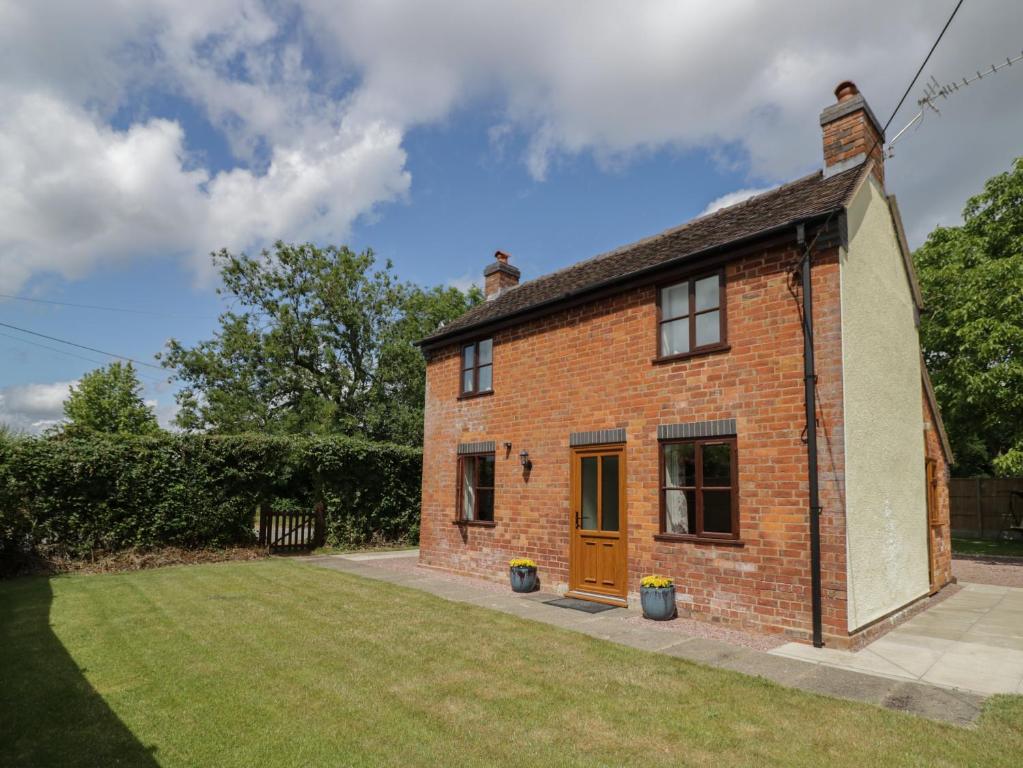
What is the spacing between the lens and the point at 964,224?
2000 cm

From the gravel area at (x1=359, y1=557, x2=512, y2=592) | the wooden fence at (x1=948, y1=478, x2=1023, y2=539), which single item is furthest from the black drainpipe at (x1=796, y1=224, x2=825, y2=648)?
the wooden fence at (x1=948, y1=478, x2=1023, y2=539)

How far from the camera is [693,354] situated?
9.18 metres

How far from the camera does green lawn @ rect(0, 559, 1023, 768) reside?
4.38m

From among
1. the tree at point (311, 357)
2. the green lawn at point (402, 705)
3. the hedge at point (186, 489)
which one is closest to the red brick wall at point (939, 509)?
the green lawn at point (402, 705)

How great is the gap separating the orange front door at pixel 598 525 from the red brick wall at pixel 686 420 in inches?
9.1

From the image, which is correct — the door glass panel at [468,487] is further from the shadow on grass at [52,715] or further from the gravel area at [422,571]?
the shadow on grass at [52,715]

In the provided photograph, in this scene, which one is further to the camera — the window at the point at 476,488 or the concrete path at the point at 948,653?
the window at the point at 476,488

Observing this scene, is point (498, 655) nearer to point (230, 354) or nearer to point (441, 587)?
point (441, 587)

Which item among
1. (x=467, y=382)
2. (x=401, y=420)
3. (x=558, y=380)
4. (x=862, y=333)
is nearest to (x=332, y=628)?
(x=558, y=380)

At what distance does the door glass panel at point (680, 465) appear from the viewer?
908 centimetres

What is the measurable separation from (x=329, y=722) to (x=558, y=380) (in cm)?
759

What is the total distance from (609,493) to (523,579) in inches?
93.0

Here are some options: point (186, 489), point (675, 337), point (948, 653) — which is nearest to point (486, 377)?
point (675, 337)

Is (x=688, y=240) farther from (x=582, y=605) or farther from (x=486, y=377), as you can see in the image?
(x=582, y=605)
